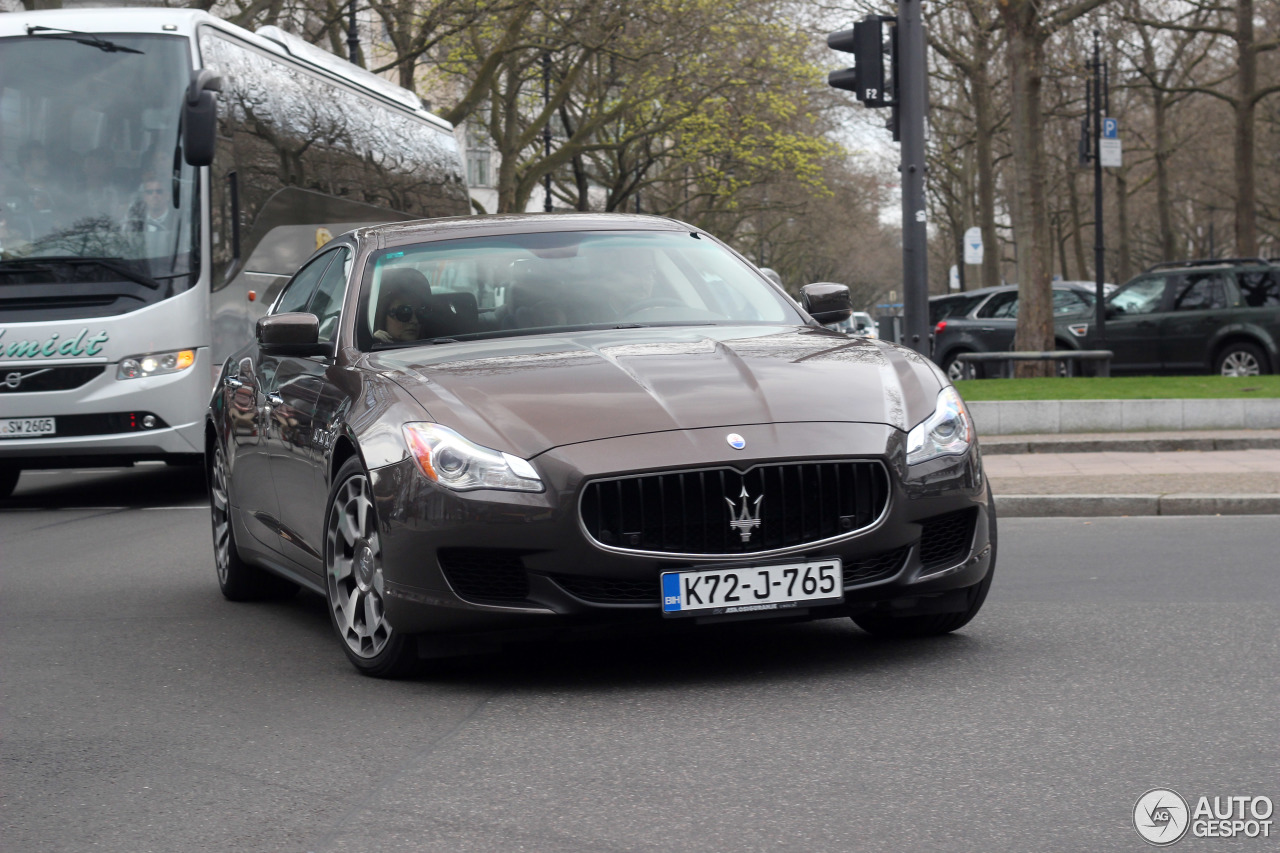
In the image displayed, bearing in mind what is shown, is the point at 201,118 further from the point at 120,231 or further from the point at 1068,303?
the point at 1068,303

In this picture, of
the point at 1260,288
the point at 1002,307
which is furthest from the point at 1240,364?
the point at 1002,307

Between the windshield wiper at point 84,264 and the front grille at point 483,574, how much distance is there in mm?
8369

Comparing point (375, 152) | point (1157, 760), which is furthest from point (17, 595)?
point (375, 152)

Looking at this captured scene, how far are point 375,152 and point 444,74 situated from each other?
19430mm

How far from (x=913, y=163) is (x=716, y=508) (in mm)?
9570

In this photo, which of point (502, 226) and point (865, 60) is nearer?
point (502, 226)

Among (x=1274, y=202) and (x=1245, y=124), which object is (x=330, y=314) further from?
(x=1274, y=202)

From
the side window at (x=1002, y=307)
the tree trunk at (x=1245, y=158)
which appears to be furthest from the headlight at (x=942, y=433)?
the tree trunk at (x=1245, y=158)

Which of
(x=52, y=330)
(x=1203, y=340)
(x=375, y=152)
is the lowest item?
(x=1203, y=340)

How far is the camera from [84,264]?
13.0 m

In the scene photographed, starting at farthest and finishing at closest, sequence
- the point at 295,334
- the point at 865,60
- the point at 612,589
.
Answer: the point at 865,60 → the point at 295,334 → the point at 612,589

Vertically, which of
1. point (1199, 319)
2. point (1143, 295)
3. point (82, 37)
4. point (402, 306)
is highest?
point (82, 37)

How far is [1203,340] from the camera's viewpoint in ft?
72.5

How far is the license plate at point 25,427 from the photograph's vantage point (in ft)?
41.9
